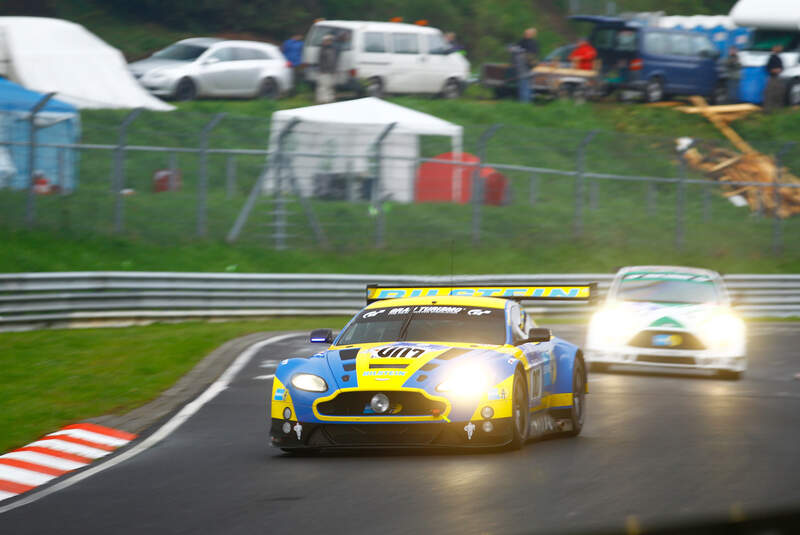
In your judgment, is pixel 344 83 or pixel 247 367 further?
pixel 344 83

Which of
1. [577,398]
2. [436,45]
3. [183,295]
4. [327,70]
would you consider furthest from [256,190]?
[577,398]

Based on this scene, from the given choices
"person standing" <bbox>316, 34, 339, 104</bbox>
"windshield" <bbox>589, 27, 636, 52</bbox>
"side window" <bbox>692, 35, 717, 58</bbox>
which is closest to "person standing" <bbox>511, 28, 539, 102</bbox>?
"windshield" <bbox>589, 27, 636, 52</bbox>

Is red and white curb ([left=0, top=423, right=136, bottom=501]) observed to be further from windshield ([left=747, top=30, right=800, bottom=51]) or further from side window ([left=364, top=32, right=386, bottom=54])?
windshield ([left=747, top=30, right=800, bottom=51])

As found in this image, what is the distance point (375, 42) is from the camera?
34.8 meters

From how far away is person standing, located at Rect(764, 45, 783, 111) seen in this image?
39.1 m

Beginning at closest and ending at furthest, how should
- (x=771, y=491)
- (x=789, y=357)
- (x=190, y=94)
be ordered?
(x=771, y=491) → (x=789, y=357) → (x=190, y=94)

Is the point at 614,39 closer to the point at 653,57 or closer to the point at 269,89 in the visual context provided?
the point at 653,57

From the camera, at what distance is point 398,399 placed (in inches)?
358

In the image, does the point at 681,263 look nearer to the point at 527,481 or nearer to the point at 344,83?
the point at 344,83

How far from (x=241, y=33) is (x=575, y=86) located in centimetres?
1552

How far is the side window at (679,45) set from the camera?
125 feet

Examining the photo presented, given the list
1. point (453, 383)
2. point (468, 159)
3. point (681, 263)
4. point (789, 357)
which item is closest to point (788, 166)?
point (681, 263)

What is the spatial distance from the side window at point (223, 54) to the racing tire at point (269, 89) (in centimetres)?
115

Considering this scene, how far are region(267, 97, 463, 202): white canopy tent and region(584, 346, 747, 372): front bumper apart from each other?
11097mm
